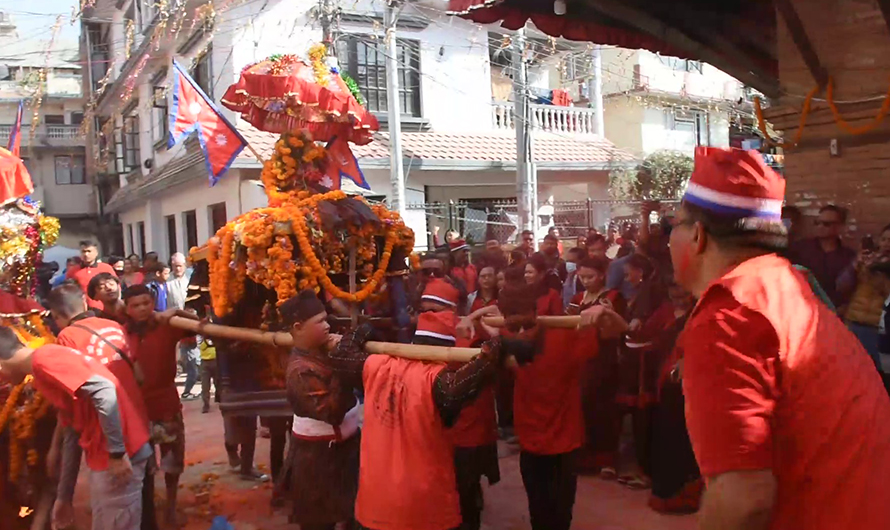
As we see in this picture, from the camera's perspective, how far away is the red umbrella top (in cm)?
531

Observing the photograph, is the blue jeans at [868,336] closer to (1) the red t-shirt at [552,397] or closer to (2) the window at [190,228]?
(1) the red t-shirt at [552,397]

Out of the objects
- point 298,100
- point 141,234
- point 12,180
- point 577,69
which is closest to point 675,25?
point 298,100

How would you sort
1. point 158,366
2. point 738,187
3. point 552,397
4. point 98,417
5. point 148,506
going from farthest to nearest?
point 158,366
point 148,506
point 552,397
point 98,417
point 738,187

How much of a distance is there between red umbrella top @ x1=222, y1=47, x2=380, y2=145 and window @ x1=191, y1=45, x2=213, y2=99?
7.43m

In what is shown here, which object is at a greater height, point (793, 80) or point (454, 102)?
point (454, 102)

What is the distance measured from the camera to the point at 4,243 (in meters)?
5.07

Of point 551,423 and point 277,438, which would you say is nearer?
point 551,423

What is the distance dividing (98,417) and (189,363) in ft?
22.2

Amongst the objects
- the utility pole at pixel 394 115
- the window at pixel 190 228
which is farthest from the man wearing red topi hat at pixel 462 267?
the window at pixel 190 228

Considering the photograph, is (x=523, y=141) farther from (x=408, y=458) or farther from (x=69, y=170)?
(x=69, y=170)

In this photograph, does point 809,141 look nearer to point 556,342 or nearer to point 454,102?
point 556,342

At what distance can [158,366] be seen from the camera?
16.9 feet

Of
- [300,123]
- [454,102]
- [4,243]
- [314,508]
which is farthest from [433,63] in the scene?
[314,508]

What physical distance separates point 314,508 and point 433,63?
1069 cm
